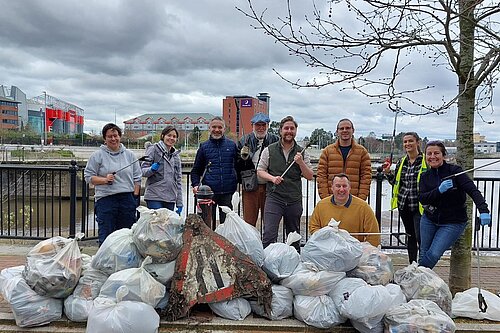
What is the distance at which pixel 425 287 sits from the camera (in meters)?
3.36

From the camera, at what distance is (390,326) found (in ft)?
9.96

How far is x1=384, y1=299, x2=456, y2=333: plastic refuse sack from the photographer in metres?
2.93

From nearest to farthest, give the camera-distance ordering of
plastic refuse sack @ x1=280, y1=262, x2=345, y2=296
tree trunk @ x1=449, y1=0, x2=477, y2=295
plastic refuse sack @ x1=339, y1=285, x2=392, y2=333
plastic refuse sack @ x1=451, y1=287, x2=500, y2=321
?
plastic refuse sack @ x1=339, y1=285, x2=392, y2=333 → plastic refuse sack @ x1=280, y1=262, x2=345, y2=296 → plastic refuse sack @ x1=451, y1=287, x2=500, y2=321 → tree trunk @ x1=449, y1=0, x2=477, y2=295

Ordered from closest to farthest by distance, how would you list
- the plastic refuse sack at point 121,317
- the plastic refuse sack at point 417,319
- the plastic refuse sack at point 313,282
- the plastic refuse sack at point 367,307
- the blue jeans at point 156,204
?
1. the plastic refuse sack at point 121,317
2. the plastic refuse sack at point 417,319
3. the plastic refuse sack at point 367,307
4. the plastic refuse sack at point 313,282
5. the blue jeans at point 156,204

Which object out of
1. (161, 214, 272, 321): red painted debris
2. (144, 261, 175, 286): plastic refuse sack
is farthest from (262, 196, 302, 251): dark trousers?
(144, 261, 175, 286): plastic refuse sack

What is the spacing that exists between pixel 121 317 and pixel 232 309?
859 millimetres

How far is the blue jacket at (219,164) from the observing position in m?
4.77

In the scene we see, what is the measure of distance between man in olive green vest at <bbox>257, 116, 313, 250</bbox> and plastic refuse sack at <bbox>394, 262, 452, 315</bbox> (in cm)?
134

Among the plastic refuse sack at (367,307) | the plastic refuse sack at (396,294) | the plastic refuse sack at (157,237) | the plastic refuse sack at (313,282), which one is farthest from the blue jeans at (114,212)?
the plastic refuse sack at (396,294)

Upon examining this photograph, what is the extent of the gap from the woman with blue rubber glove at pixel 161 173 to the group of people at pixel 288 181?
12mm

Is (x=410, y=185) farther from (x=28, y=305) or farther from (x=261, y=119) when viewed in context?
(x=28, y=305)

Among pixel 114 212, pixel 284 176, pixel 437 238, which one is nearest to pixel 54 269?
pixel 114 212

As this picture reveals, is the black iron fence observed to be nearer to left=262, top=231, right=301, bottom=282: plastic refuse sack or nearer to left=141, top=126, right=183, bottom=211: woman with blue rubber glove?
left=141, top=126, right=183, bottom=211: woman with blue rubber glove

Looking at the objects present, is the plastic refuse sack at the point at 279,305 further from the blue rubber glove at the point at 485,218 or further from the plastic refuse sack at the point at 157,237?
the blue rubber glove at the point at 485,218
